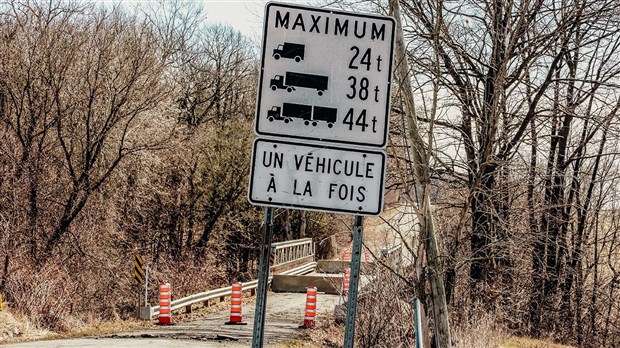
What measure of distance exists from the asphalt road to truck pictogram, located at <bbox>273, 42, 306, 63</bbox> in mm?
12899

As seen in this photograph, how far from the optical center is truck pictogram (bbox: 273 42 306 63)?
5043 millimetres

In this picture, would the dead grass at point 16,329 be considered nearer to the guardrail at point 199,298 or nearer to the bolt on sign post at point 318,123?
the guardrail at point 199,298

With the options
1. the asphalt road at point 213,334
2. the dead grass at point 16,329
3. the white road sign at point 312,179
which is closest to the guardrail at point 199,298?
the asphalt road at point 213,334

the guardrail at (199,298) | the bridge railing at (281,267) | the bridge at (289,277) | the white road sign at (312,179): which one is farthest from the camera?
the bridge at (289,277)

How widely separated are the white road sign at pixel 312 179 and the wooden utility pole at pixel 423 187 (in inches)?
204

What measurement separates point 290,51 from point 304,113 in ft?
1.28

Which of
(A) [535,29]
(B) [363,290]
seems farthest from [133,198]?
(A) [535,29]

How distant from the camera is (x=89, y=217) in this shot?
27109 mm

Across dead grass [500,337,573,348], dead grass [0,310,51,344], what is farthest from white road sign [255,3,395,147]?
dead grass [0,310,51,344]

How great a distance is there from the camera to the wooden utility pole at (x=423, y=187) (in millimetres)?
10422

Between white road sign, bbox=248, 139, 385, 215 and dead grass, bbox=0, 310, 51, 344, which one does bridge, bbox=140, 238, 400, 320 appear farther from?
white road sign, bbox=248, 139, 385, 215

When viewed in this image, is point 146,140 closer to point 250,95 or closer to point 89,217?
point 89,217

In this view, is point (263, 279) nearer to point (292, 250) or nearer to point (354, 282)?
point (354, 282)

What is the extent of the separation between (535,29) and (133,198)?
20825mm
